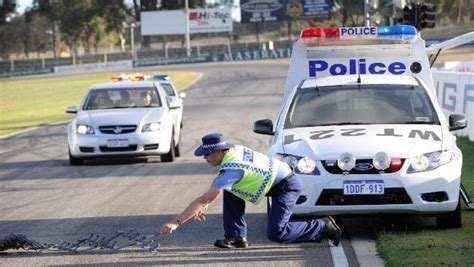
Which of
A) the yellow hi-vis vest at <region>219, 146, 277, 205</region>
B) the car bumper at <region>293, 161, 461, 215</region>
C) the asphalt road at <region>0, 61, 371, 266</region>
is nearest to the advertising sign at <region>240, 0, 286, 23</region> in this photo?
the asphalt road at <region>0, 61, 371, 266</region>

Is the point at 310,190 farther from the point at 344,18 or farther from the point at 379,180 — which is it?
the point at 344,18

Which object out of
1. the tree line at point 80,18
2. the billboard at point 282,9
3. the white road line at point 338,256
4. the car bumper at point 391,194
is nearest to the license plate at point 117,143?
the car bumper at point 391,194

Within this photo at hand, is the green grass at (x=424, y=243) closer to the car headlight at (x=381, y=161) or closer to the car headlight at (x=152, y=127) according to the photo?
the car headlight at (x=381, y=161)

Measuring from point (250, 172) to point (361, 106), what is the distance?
2659 millimetres

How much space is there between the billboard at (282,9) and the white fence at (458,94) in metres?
71.7

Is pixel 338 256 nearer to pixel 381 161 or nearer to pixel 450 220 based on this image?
pixel 381 161

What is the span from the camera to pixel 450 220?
9.54 metres

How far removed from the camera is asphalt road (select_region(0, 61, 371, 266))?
342 inches

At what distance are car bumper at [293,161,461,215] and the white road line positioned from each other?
1.31ft

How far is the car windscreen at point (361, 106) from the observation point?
10.4 m

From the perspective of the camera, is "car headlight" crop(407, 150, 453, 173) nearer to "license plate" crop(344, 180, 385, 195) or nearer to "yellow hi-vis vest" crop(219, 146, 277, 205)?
"license plate" crop(344, 180, 385, 195)

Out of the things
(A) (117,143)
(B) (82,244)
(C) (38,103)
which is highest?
(B) (82,244)

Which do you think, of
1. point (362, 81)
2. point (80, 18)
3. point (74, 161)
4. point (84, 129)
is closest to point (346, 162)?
point (362, 81)

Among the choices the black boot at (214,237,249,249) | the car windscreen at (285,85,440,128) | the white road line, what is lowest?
the white road line
